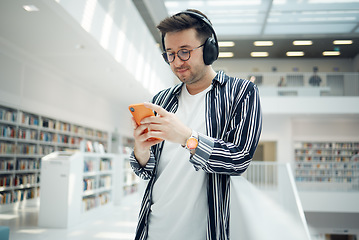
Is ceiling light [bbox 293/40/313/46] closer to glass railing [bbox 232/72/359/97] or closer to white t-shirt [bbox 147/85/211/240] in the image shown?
glass railing [bbox 232/72/359/97]

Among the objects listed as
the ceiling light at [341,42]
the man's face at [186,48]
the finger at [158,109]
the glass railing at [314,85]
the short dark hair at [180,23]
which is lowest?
the finger at [158,109]

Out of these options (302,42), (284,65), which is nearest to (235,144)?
(302,42)

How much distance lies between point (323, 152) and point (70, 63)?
38.2ft

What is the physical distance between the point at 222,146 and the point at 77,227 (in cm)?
568

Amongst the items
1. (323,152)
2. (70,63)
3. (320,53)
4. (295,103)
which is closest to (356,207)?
(323,152)

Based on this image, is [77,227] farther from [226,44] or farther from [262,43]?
[262,43]

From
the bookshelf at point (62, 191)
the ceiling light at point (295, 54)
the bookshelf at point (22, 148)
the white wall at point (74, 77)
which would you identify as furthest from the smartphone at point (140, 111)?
the ceiling light at point (295, 54)

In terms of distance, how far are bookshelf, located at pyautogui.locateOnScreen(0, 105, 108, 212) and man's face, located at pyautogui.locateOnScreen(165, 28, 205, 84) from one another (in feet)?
20.4

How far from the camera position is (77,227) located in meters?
5.86

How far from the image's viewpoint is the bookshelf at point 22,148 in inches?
269

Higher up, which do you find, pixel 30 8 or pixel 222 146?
pixel 30 8

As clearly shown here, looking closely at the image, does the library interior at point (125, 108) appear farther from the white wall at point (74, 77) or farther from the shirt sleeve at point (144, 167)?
the shirt sleeve at point (144, 167)

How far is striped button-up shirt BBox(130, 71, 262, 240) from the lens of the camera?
2.65 feet

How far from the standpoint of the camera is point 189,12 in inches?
36.6
